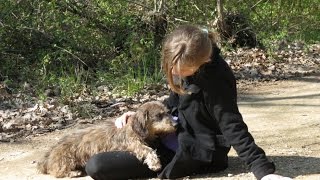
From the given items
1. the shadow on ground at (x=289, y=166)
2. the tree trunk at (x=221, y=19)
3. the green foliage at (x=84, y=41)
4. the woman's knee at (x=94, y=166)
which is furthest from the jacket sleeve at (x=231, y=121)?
the tree trunk at (x=221, y=19)

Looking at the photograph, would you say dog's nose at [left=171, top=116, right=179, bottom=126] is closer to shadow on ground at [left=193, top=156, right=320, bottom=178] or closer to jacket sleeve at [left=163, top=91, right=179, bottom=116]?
jacket sleeve at [left=163, top=91, right=179, bottom=116]

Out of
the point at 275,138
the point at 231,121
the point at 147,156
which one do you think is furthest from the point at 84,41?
the point at 231,121

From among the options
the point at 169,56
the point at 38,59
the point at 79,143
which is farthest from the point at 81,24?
the point at 169,56

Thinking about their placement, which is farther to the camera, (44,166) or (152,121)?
(44,166)

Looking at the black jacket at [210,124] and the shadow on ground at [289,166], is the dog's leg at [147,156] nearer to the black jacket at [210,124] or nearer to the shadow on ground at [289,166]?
the black jacket at [210,124]

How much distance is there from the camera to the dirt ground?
443 cm

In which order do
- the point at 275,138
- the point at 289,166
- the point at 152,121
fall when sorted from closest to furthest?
1. the point at 152,121
2. the point at 289,166
3. the point at 275,138

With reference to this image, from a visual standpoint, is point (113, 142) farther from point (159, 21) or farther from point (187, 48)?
point (159, 21)

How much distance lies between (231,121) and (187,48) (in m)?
0.59

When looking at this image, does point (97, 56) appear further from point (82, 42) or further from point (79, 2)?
point (79, 2)

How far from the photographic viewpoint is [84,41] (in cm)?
1050

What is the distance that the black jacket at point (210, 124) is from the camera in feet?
12.6

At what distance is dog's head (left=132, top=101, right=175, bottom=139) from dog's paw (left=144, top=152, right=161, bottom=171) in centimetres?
17

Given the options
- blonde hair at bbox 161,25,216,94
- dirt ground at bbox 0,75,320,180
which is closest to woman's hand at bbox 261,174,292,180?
dirt ground at bbox 0,75,320,180
